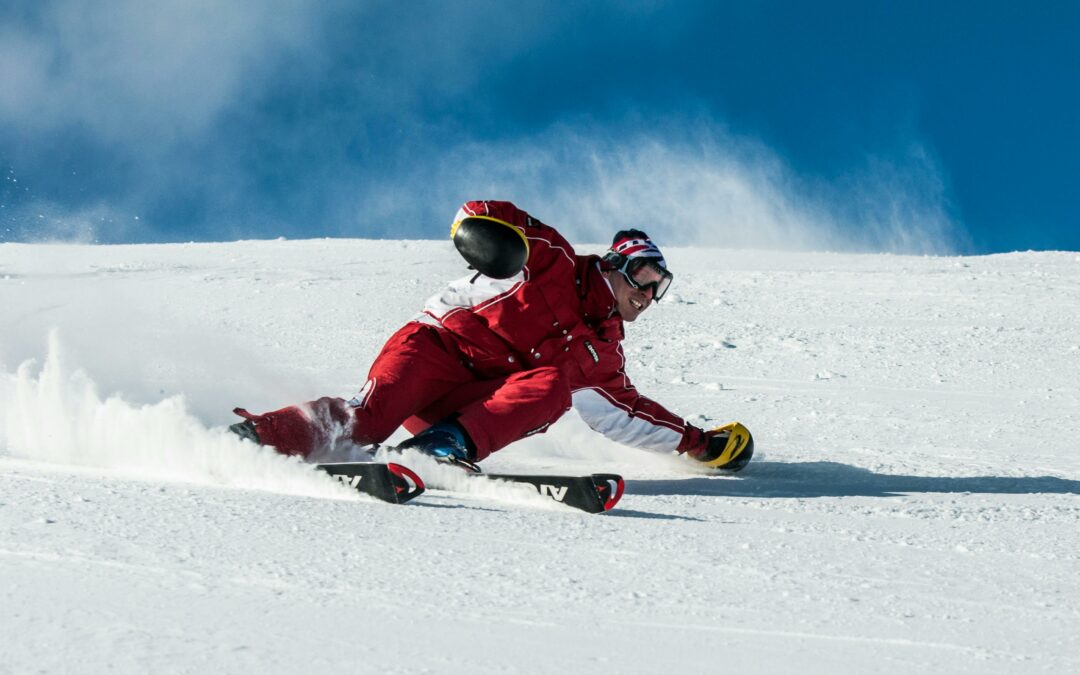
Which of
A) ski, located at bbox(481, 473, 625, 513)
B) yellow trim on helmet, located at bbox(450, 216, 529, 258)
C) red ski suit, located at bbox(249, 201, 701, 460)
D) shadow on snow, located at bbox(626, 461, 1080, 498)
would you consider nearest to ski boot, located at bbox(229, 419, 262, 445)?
red ski suit, located at bbox(249, 201, 701, 460)

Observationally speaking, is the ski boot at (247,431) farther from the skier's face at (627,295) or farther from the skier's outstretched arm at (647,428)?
the skier's face at (627,295)

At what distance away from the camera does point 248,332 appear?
8.24 metres

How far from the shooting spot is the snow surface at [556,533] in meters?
1.89

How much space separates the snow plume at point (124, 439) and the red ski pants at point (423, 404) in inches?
6.9

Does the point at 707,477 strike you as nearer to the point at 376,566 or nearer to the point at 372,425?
the point at 372,425

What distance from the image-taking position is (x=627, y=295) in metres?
4.35

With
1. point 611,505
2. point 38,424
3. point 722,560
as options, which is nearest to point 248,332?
point 38,424

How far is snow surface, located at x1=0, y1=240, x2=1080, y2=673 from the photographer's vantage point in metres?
1.89

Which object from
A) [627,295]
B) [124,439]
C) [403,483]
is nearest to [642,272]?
[627,295]

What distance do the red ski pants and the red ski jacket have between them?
95mm

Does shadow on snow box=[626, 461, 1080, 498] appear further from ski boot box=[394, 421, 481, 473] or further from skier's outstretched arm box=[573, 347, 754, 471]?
ski boot box=[394, 421, 481, 473]

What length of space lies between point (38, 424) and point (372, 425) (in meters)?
1.10

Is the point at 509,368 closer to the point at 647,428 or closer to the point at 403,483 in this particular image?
the point at 647,428

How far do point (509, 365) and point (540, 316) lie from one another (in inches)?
8.2
